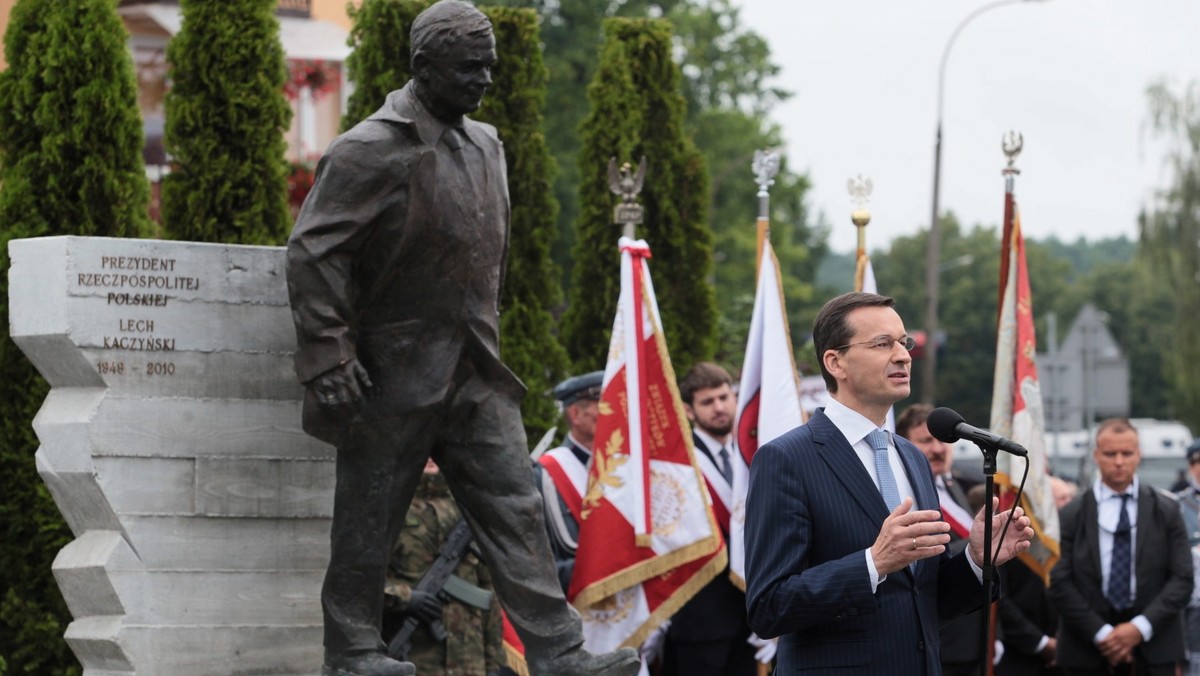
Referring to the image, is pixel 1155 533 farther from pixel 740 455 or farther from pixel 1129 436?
pixel 740 455

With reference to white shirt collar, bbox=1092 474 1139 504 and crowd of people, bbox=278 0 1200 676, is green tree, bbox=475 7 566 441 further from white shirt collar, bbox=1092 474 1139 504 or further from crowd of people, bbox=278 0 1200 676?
white shirt collar, bbox=1092 474 1139 504

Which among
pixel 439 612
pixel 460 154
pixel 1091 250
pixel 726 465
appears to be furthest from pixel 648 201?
pixel 1091 250

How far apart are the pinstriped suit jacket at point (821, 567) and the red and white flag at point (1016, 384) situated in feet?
17.3

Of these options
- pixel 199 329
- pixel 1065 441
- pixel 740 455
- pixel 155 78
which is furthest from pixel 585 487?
pixel 1065 441

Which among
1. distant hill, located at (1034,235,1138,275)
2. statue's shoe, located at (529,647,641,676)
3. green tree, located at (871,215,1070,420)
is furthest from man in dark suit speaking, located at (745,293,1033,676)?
distant hill, located at (1034,235,1138,275)

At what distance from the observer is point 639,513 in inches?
352

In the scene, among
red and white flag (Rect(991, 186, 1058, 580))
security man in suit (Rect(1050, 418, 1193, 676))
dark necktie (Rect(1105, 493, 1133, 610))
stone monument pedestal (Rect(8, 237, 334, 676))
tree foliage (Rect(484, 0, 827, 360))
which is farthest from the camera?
tree foliage (Rect(484, 0, 827, 360))

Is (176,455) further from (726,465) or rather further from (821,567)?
(821,567)

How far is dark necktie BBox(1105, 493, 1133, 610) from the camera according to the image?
33.3 ft

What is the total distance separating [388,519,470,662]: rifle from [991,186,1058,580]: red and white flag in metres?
3.17

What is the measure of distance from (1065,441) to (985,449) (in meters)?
27.3

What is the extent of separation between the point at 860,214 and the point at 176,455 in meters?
4.15

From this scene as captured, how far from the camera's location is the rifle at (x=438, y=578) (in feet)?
28.0

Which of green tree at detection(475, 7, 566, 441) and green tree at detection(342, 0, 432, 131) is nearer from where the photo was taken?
green tree at detection(342, 0, 432, 131)
